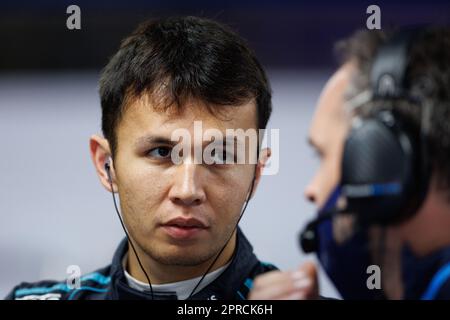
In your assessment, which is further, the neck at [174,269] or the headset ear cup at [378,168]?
the neck at [174,269]

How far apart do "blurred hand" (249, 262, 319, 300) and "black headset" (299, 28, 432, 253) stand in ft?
0.42

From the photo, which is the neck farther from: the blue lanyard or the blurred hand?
the blue lanyard

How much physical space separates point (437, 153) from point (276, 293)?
12.2 inches

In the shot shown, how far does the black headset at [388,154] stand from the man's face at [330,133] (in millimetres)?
81

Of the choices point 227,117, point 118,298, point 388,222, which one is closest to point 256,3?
point 227,117

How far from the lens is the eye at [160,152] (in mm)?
1223

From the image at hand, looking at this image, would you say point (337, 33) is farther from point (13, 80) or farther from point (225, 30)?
point (13, 80)

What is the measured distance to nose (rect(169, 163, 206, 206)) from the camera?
1.19m

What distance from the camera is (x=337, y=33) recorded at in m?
1.96

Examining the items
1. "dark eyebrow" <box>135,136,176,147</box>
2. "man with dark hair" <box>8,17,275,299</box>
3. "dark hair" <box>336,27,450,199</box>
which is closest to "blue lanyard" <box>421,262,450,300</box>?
"dark hair" <box>336,27,450,199</box>

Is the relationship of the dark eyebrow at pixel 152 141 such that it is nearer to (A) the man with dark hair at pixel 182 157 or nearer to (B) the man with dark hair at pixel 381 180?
(A) the man with dark hair at pixel 182 157

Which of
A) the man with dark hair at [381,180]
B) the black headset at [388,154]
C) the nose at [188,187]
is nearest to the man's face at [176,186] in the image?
the nose at [188,187]

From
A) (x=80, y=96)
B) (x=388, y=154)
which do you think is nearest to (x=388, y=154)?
(x=388, y=154)

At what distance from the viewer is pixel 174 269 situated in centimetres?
126
